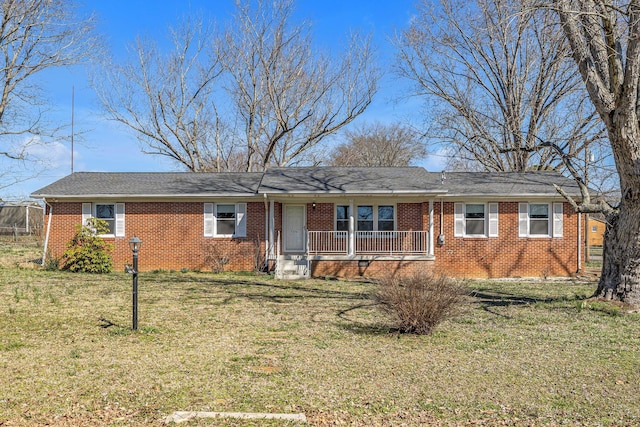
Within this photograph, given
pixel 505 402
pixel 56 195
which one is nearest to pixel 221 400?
pixel 505 402

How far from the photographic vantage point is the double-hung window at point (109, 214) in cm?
1753

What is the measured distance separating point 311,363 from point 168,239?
12.7 metres

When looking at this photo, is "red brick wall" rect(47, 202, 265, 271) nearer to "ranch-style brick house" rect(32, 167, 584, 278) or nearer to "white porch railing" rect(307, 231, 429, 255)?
"ranch-style brick house" rect(32, 167, 584, 278)

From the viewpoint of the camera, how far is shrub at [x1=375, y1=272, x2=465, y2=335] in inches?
283

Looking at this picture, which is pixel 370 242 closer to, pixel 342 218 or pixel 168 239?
pixel 342 218

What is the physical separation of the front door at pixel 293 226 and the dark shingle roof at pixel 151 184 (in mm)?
1538

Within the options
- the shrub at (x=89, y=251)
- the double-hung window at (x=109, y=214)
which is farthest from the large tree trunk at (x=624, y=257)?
the double-hung window at (x=109, y=214)

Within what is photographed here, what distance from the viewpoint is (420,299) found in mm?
7180

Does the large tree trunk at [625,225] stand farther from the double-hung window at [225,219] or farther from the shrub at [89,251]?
the shrub at [89,251]

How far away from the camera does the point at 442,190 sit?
15.9m

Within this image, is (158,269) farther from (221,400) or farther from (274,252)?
(221,400)

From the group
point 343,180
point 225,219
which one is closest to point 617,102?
point 343,180

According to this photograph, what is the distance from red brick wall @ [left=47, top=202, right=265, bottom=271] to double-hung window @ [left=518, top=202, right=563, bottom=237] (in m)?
8.90

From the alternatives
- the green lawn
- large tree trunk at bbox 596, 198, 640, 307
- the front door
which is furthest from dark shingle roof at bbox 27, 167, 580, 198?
the green lawn
